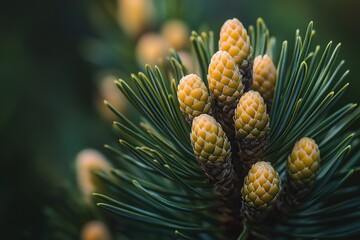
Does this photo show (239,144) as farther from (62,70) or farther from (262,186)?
(62,70)

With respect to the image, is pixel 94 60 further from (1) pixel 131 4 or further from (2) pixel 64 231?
(2) pixel 64 231

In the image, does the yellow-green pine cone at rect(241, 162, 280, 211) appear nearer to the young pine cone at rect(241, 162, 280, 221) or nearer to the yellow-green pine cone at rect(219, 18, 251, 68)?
the young pine cone at rect(241, 162, 280, 221)

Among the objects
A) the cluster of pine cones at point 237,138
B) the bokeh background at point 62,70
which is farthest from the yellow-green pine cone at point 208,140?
the bokeh background at point 62,70

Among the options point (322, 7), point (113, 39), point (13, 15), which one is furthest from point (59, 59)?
point (322, 7)

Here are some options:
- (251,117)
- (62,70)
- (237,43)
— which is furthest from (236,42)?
(62,70)

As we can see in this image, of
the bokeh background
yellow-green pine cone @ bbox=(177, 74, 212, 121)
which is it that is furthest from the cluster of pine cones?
the bokeh background

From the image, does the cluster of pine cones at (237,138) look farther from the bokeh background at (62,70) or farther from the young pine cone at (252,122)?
the bokeh background at (62,70)
